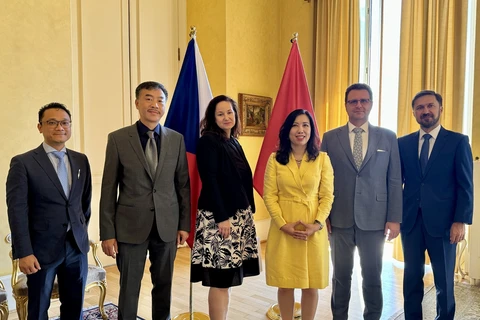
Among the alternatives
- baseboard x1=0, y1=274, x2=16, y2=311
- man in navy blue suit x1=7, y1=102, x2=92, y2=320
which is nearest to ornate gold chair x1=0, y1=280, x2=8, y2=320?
man in navy blue suit x1=7, y1=102, x2=92, y2=320

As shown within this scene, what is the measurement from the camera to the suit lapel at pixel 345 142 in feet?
7.92

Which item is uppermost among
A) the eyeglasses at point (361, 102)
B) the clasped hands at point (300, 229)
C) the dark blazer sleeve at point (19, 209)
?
the eyeglasses at point (361, 102)

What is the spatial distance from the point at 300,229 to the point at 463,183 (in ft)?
3.54

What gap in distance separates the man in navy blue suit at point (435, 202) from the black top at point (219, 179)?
44.7 inches

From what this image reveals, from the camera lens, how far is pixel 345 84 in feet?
16.2

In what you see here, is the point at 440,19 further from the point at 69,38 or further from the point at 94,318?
the point at 94,318

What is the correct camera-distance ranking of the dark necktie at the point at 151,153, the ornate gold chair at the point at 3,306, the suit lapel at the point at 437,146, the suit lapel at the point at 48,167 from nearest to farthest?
1. the suit lapel at the point at 48,167
2. the dark necktie at the point at 151,153
3. the ornate gold chair at the point at 3,306
4. the suit lapel at the point at 437,146

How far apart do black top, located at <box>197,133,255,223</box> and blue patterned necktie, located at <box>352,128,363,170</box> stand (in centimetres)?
77

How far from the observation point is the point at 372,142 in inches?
94.9

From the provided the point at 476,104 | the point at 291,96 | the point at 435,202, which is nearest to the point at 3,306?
the point at 291,96

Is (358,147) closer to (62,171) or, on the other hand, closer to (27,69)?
(62,171)

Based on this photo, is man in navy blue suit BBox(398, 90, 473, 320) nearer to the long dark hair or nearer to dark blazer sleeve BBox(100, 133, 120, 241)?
the long dark hair

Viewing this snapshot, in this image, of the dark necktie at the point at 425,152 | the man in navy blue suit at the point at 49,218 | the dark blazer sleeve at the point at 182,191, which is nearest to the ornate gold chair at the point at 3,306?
the man in navy blue suit at the point at 49,218

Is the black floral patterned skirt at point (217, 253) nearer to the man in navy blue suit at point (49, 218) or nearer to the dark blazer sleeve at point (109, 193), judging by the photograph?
the dark blazer sleeve at point (109, 193)
